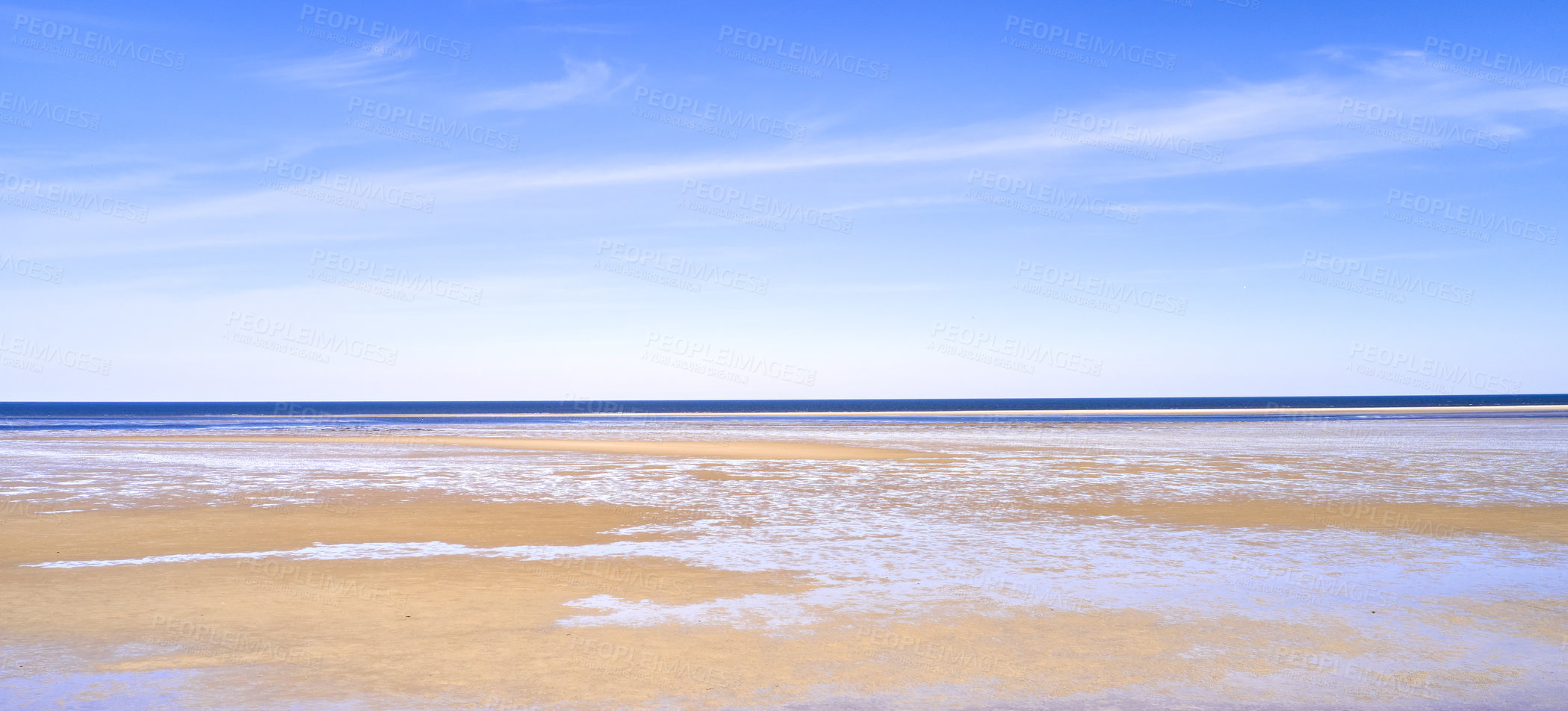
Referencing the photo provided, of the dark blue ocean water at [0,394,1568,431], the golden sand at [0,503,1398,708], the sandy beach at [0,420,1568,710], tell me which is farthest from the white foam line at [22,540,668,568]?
the dark blue ocean water at [0,394,1568,431]

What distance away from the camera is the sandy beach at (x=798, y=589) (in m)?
6.74

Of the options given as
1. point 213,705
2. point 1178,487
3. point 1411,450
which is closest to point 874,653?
point 213,705

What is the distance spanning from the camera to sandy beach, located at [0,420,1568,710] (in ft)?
22.1

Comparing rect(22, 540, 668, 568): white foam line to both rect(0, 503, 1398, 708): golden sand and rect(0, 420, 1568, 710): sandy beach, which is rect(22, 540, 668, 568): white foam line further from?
rect(0, 503, 1398, 708): golden sand

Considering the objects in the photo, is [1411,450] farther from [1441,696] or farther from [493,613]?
[493,613]

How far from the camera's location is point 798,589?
32.3 ft

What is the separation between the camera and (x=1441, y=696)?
6301 millimetres

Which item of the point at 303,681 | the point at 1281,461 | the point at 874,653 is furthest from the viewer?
the point at 1281,461

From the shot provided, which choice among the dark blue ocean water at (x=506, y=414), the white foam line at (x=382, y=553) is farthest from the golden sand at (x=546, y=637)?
the dark blue ocean water at (x=506, y=414)

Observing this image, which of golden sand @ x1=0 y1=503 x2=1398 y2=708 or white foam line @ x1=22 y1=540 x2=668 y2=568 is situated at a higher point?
white foam line @ x1=22 y1=540 x2=668 y2=568

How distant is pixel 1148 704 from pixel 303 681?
559 centimetres

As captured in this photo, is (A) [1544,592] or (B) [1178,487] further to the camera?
(B) [1178,487]

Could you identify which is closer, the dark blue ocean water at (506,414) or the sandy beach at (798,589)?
the sandy beach at (798,589)

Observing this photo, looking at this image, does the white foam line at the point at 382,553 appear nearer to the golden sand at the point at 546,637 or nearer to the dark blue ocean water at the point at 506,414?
the golden sand at the point at 546,637
